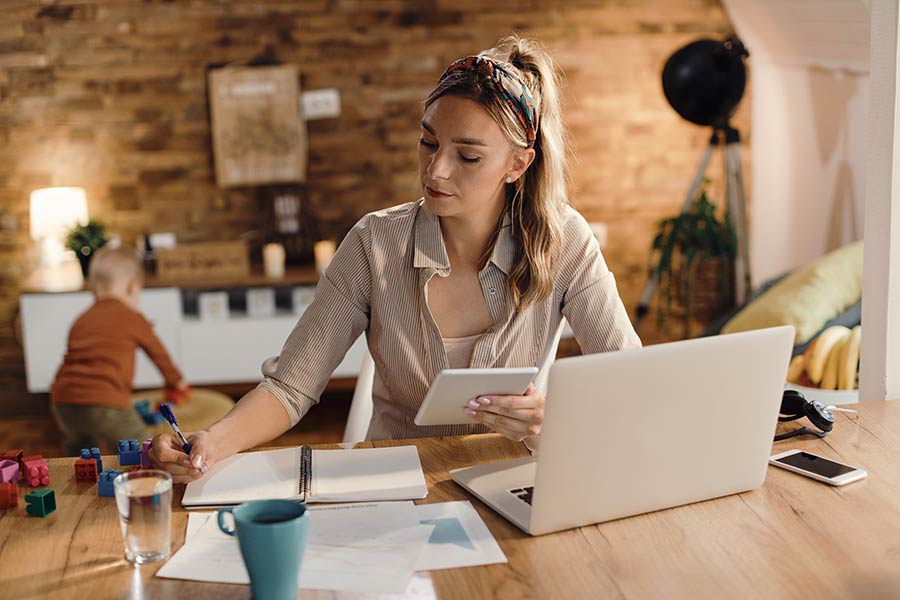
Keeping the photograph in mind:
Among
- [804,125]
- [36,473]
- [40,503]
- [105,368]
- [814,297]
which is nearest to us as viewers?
[40,503]

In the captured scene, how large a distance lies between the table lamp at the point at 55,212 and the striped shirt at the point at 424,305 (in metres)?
2.87

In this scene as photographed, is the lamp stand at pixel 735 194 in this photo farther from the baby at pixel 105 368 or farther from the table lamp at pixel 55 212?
the table lamp at pixel 55 212

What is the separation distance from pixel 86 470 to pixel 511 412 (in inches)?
24.9

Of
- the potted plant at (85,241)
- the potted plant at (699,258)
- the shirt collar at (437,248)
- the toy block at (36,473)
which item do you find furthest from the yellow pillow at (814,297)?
the potted plant at (85,241)

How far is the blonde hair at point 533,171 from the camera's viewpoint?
179 centimetres

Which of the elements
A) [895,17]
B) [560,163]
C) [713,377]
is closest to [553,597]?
[713,377]

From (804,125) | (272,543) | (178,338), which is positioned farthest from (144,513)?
(804,125)

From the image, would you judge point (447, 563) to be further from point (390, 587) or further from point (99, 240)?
point (99, 240)

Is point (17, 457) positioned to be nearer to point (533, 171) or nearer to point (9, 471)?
point (9, 471)

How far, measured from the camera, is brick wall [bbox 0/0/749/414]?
14.6ft

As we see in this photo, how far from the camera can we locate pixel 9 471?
4.85 feet

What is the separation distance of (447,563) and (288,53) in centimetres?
367

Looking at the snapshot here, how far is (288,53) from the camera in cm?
452

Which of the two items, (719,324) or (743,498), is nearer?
(743,498)
